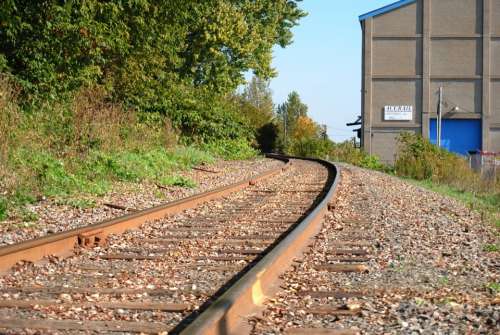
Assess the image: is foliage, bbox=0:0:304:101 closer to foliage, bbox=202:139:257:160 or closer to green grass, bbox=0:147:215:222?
green grass, bbox=0:147:215:222

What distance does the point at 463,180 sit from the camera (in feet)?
88.8

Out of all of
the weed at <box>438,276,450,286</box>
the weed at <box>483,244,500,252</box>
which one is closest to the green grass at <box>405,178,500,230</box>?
the weed at <box>483,244,500,252</box>

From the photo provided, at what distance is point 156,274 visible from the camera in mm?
5684

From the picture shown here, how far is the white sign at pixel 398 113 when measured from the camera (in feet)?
167

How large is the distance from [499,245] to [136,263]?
4178mm

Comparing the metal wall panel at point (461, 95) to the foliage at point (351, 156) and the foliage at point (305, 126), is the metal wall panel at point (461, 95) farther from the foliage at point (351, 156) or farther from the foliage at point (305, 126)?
the foliage at point (305, 126)

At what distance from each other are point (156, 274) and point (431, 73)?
48405mm

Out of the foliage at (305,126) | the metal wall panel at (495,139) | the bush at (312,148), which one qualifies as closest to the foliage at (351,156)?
the bush at (312,148)

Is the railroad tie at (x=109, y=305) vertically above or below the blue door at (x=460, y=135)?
below

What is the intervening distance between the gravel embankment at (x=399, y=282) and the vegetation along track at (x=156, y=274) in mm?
230

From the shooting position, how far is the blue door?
50312mm

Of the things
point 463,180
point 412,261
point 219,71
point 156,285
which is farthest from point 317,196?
point 219,71

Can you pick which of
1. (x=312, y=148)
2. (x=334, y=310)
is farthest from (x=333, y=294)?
(x=312, y=148)

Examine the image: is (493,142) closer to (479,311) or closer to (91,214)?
(91,214)
